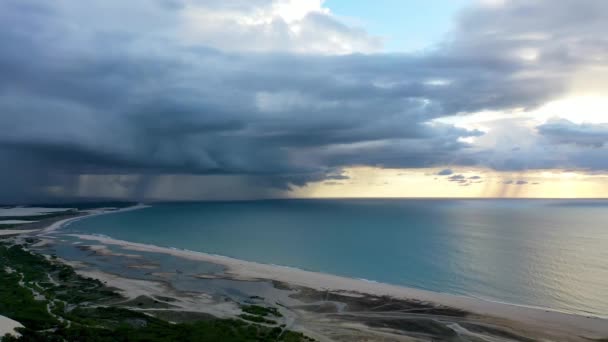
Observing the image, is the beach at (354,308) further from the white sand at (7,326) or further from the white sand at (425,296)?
the white sand at (7,326)

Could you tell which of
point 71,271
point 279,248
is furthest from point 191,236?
point 71,271

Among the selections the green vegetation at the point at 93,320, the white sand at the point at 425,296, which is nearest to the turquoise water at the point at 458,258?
the white sand at the point at 425,296

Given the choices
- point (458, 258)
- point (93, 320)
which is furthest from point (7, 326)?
point (458, 258)

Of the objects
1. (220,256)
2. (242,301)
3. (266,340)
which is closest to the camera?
(266,340)

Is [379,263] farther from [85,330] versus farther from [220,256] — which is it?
[85,330]

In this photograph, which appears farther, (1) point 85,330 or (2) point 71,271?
(2) point 71,271

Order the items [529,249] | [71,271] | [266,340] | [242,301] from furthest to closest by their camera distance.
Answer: [529,249] → [71,271] → [242,301] → [266,340]

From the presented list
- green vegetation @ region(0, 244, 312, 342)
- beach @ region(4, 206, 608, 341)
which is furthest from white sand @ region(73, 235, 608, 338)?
green vegetation @ region(0, 244, 312, 342)
